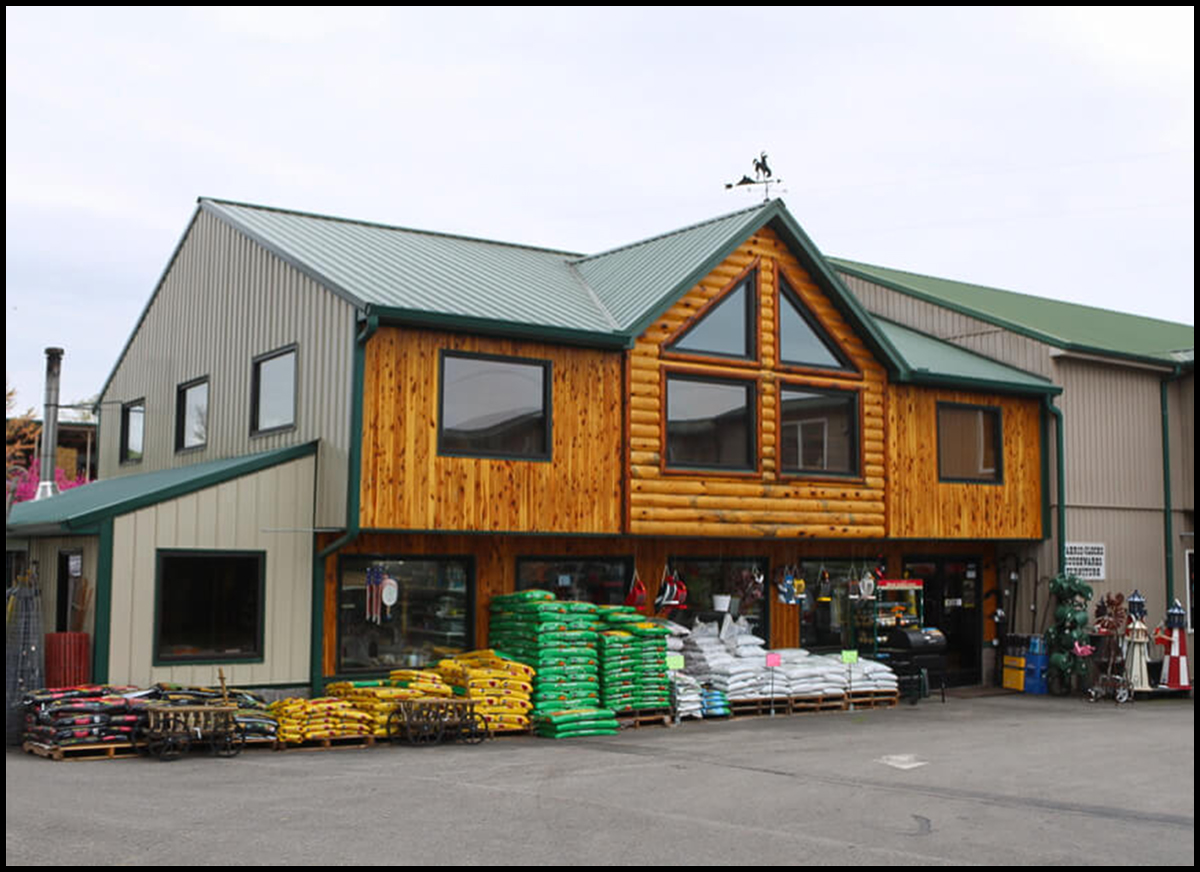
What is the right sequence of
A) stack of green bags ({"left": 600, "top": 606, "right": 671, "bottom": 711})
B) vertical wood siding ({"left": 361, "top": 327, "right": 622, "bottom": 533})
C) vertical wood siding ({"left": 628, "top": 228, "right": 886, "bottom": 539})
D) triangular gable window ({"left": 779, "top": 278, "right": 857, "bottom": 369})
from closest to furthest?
vertical wood siding ({"left": 361, "top": 327, "right": 622, "bottom": 533}) → stack of green bags ({"left": 600, "top": 606, "right": 671, "bottom": 711}) → vertical wood siding ({"left": 628, "top": 228, "right": 886, "bottom": 539}) → triangular gable window ({"left": 779, "top": 278, "right": 857, "bottom": 369})

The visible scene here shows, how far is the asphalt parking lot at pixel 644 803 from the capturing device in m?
8.94

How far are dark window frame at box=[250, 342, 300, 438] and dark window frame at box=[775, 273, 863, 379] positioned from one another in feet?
22.5

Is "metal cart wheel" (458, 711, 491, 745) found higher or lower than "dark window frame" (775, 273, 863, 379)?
lower

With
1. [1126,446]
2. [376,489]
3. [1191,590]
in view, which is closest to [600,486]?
[376,489]

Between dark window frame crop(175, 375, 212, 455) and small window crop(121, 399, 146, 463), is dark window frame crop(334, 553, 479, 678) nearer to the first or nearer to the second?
dark window frame crop(175, 375, 212, 455)

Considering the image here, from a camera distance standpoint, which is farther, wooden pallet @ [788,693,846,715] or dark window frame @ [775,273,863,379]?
dark window frame @ [775,273,863,379]

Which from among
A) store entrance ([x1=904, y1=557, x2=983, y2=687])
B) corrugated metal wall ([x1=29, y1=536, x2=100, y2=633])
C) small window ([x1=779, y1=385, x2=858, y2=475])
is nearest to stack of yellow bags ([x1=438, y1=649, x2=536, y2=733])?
corrugated metal wall ([x1=29, y1=536, x2=100, y2=633])

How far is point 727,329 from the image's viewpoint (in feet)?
63.6

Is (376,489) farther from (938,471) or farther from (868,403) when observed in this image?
A: (938,471)

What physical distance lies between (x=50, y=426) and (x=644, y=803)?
72.5 ft

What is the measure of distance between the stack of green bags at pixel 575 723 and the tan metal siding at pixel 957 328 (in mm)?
10956

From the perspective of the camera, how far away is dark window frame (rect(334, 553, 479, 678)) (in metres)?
16.8

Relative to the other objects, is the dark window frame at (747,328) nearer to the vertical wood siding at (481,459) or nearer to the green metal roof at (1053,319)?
the vertical wood siding at (481,459)

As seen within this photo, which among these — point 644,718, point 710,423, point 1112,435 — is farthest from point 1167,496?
point 644,718
